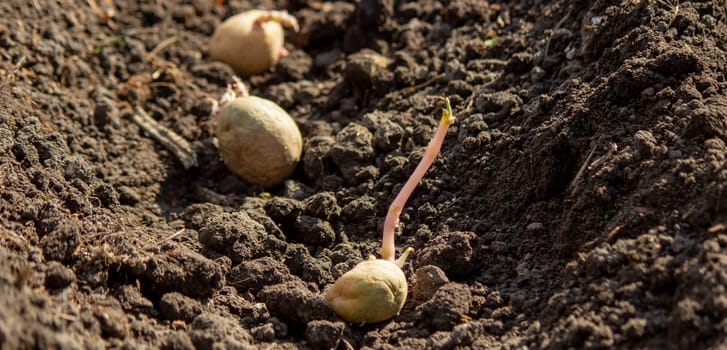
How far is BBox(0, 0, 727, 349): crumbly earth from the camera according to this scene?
2770 mm

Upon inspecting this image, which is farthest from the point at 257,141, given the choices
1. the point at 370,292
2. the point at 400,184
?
the point at 370,292

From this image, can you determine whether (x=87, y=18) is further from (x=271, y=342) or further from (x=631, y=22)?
(x=631, y=22)

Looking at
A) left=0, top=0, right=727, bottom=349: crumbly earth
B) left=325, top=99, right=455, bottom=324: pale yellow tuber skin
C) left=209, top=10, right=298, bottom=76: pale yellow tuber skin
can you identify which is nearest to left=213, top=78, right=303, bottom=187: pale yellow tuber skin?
left=0, top=0, right=727, bottom=349: crumbly earth

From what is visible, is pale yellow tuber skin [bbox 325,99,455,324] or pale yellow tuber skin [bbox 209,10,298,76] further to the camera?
pale yellow tuber skin [bbox 209,10,298,76]

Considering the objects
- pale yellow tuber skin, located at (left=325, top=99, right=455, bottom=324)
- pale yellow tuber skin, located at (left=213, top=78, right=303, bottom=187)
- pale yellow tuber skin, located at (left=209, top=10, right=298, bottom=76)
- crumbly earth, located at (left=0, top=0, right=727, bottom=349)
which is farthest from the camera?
pale yellow tuber skin, located at (left=209, top=10, right=298, bottom=76)

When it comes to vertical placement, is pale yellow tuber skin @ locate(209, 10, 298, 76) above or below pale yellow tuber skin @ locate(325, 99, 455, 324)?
above

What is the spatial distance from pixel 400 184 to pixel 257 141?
0.76m

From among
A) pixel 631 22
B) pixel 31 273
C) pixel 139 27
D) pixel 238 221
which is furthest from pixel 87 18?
pixel 631 22

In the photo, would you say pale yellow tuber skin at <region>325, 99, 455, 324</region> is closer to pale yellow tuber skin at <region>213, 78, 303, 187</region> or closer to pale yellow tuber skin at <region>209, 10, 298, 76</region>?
pale yellow tuber skin at <region>213, 78, 303, 187</region>

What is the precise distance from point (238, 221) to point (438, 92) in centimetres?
136

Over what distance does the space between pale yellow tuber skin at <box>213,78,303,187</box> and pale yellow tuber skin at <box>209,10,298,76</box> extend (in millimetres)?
824

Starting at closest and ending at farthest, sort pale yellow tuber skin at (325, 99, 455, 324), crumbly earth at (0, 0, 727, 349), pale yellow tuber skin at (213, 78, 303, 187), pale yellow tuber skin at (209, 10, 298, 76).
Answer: crumbly earth at (0, 0, 727, 349)
pale yellow tuber skin at (325, 99, 455, 324)
pale yellow tuber skin at (213, 78, 303, 187)
pale yellow tuber skin at (209, 10, 298, 76)

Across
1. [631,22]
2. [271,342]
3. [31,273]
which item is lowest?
[271,342]

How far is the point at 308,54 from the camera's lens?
16.8 feet
